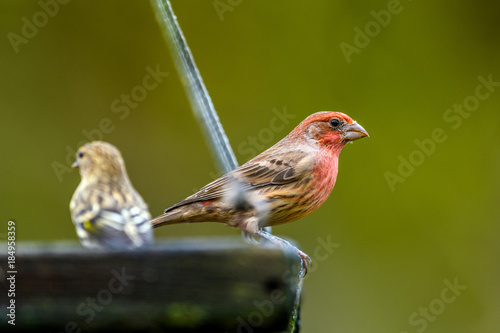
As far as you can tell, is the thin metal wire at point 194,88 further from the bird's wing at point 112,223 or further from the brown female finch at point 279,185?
the brown female finch at point 279,185

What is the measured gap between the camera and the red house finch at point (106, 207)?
9.34 ft

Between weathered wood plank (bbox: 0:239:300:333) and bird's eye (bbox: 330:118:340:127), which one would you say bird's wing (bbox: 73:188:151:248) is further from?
bird's eye (bbox: 330:118:340:127)

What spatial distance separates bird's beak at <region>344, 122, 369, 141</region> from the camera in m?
4.76

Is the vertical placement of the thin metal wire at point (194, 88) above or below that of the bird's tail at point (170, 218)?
above

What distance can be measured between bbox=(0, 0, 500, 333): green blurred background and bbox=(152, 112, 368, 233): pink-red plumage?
4080mm

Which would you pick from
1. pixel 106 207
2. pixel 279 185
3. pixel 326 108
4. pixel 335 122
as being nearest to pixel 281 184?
pixel 279 185

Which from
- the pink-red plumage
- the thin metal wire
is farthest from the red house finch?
the pink-red plumage

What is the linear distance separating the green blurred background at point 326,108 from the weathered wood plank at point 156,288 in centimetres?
678

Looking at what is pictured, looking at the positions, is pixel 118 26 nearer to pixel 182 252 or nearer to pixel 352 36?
pixel 352 36

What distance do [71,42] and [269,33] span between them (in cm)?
249

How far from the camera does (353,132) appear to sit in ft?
15.8

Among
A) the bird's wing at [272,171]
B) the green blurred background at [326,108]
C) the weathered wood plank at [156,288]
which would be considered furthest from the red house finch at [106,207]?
the green blurred background at [326,108]

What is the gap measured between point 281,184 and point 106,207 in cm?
180

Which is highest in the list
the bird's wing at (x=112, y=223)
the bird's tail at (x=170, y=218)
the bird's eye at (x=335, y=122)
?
the bird's eye at (x=335, y=122)
